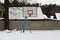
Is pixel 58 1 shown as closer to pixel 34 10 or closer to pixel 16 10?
pixel 34 10

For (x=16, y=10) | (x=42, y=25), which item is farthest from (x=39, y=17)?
(x=16, y=10)

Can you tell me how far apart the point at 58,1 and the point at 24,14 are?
216 cm

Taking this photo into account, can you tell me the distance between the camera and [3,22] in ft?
38.9

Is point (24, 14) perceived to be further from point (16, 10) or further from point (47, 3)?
point (47, 3)

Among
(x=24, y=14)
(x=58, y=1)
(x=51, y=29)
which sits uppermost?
(x=58, y=1)

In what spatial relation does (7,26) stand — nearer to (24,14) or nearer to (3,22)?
(3,22)

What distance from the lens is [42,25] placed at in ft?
38.8

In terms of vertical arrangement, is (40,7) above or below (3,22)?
above

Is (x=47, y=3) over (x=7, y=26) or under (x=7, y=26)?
over

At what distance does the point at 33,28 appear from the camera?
11.8 meters

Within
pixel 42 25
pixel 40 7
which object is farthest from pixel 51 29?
pixel 40 7

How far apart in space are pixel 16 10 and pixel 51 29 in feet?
7.72

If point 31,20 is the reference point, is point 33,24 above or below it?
below

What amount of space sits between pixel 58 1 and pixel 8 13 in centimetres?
305
